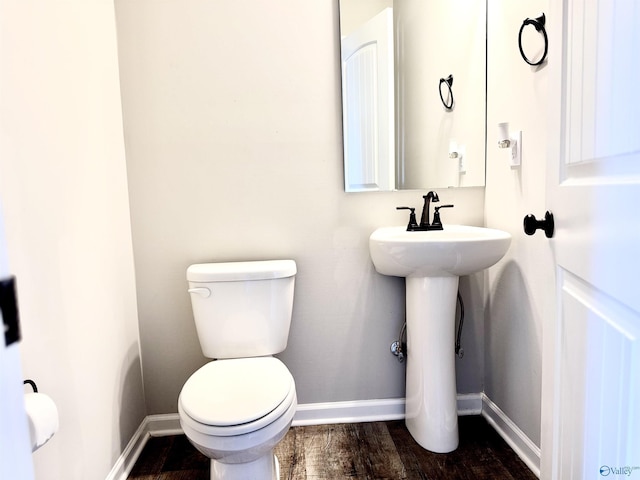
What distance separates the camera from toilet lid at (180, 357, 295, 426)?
3.92ft

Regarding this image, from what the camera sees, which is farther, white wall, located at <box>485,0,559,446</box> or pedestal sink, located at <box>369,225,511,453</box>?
pedestal sink, located at <box>369,225,511,453</box>

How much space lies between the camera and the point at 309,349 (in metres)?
1.88

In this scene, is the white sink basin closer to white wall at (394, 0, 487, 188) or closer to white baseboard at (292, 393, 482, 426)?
white wall at (394, 0, 487, 188)

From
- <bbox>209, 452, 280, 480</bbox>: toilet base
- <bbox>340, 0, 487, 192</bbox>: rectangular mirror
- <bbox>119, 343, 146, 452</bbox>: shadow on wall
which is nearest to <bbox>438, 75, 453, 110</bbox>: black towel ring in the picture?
<bbox>340, 0, 487, 192</bbox>: rectangular mirror

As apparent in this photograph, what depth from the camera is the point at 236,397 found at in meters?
1.28

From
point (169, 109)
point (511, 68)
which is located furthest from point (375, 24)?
point (169, 109)

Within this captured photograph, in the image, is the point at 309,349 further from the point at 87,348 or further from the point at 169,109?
the point at 169,109

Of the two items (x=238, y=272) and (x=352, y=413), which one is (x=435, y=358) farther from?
(x=238, y=272)

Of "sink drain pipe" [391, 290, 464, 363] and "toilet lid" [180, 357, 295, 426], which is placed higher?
"toilet lid" [180, 357, 295, 426]

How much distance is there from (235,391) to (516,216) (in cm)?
119

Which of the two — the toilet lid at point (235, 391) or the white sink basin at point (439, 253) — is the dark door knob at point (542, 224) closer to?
the white sink basin at point (439, 253)

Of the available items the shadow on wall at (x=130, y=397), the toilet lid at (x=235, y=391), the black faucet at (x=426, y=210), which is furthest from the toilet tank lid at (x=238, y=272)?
the black faucet at (x=426, y=210)

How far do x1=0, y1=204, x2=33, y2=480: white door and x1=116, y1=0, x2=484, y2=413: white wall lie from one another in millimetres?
1317

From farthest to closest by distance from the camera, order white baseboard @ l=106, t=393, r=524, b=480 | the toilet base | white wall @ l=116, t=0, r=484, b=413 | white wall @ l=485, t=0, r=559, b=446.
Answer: white baseboard @ l=106, t=393, r=524, b=480 < white wall @ l=116, t=0, r=484, b=413 < white wall @ l=485, t=0, r=559, b=446 < the toilet base
